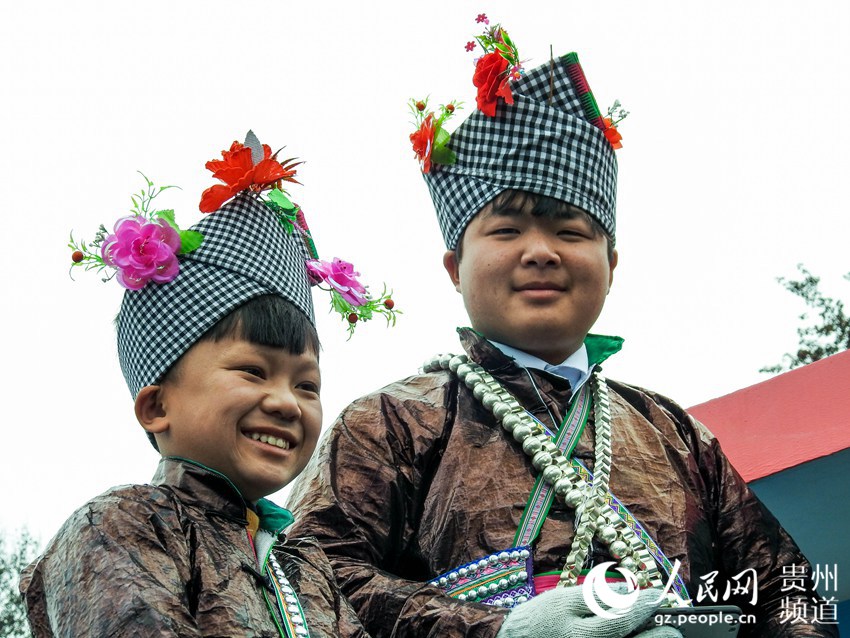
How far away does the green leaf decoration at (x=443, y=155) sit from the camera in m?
3.87

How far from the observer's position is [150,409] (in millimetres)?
2953

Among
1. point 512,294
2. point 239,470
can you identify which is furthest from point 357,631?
point 512,294

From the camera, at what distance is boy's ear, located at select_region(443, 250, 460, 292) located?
3.89 metres

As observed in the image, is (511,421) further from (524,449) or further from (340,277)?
(340,277)

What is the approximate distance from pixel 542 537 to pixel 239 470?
0.88 m

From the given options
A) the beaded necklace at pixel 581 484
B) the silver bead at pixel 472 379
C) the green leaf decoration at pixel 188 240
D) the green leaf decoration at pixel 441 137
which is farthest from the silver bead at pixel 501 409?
the green leaf decoration at pixel 188 240

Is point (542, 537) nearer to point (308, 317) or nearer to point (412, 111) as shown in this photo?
point (308, 317)

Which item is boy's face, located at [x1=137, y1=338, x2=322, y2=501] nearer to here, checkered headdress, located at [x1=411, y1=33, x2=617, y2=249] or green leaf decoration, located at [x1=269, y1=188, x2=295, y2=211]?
green leaf decoration, located at [x1=269, y1=188, x2=295, y2=211]

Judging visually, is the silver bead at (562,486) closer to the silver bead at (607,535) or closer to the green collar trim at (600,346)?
the silver bead at (607,535)

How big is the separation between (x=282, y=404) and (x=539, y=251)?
1003mm

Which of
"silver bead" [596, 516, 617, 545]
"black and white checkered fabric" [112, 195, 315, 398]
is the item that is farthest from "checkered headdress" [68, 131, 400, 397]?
"silver bead" [596, 516, 617, 545]

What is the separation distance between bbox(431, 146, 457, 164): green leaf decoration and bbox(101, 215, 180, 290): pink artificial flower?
3.51ft

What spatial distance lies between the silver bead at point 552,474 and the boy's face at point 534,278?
1.35 ft

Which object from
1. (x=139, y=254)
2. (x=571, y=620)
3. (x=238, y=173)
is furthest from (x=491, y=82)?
(x=571, y=620)
